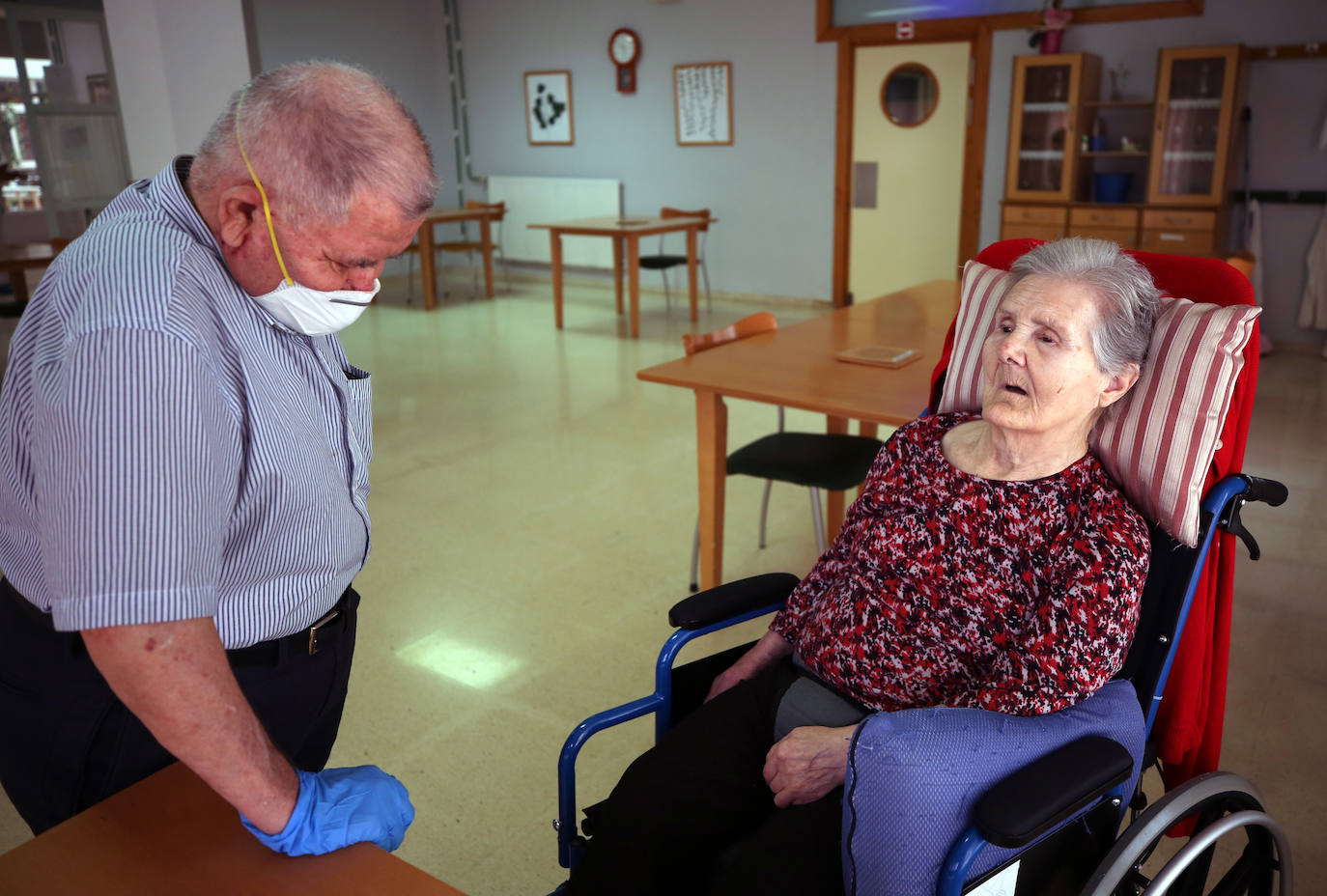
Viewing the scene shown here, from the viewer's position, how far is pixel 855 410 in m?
2.27

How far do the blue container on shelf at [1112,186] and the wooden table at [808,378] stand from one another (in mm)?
3361

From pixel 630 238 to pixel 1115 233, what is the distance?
3112mm

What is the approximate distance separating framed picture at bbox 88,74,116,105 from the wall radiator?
142 inches

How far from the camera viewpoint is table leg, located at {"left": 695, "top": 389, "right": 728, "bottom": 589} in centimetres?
→ 267

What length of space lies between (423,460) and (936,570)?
3.17m

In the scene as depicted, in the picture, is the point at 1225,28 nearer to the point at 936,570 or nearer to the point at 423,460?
the point at 423,460

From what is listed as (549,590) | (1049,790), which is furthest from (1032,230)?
(1049,790)

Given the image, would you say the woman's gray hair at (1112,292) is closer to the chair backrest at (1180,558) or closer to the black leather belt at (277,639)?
the chair backrest at (1180,558)

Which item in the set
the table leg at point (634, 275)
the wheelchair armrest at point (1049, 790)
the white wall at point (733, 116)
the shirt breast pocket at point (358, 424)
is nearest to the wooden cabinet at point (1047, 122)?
the white wall at point (733, 116)

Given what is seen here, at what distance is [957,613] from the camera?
1.37 m

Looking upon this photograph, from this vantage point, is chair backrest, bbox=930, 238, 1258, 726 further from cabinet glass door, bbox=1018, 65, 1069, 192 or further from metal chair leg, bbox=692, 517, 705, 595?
cabinet glass door, bbox=1018, 65, 1069, 192

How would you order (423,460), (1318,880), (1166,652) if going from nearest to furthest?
(1166,652) < (1318,880) < (423,460)

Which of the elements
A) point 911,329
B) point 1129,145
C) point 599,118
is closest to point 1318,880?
point 911,329

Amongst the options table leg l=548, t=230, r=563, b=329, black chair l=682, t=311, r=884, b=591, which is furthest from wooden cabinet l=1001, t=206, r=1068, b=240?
black chair l=682, t=311, r=884, b=591
